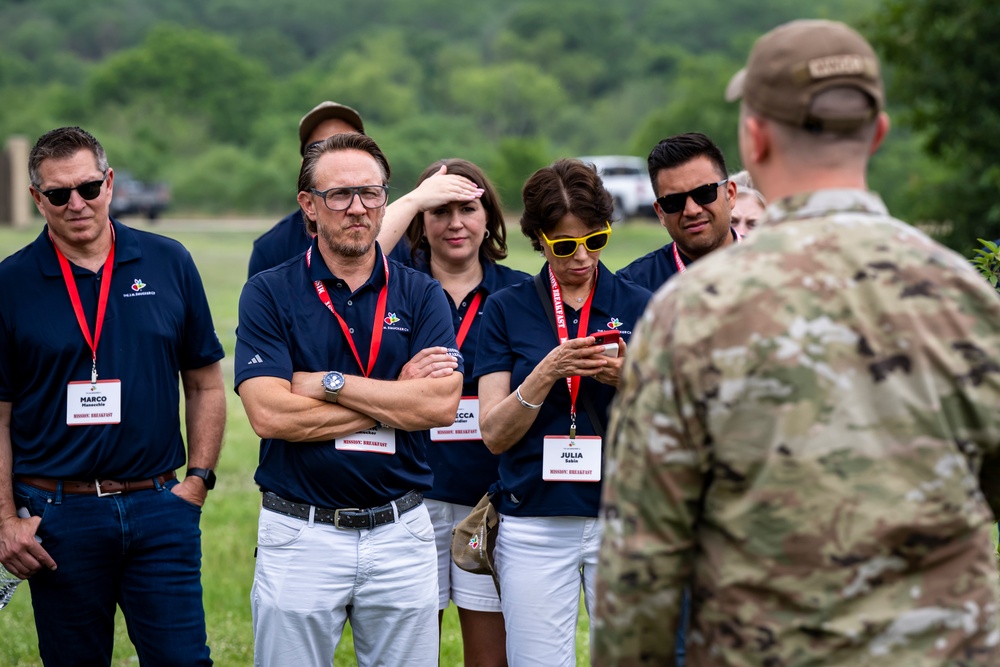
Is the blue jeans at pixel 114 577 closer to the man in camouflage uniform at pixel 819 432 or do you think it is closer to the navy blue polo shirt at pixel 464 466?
the navy blue polo shirt at pixel 464 466

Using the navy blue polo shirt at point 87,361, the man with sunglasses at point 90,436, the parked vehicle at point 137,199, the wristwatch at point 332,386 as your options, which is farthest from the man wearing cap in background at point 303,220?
the parked vehicle at point 137,199

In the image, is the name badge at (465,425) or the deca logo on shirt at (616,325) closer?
the deca logo on shirt at (616,325)

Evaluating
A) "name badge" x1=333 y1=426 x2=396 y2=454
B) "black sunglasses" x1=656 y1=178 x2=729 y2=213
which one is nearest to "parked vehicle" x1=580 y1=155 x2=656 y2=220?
"black sunglasses" x1=656 y1=178 x2=729 y2=213

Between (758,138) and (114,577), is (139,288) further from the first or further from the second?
(758,138)

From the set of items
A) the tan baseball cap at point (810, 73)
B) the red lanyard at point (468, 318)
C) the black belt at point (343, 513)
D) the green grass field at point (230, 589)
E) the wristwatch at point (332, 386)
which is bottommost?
the green grass field at point (230, 589)

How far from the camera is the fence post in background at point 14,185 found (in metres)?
37.6

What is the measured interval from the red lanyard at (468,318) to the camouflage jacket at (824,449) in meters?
2.66

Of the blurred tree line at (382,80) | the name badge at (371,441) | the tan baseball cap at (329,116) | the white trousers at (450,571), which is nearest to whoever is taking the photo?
the name badge at (371,441)

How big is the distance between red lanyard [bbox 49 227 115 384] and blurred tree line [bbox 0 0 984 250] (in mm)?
44538

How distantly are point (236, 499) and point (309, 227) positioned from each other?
18.5ft

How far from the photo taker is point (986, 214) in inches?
733

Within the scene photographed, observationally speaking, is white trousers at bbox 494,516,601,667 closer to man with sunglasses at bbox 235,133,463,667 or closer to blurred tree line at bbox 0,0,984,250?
man with sunglasses at bbox 235,133,463,667

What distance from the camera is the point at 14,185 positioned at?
129 feet

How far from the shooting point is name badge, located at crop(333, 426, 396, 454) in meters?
3.99
